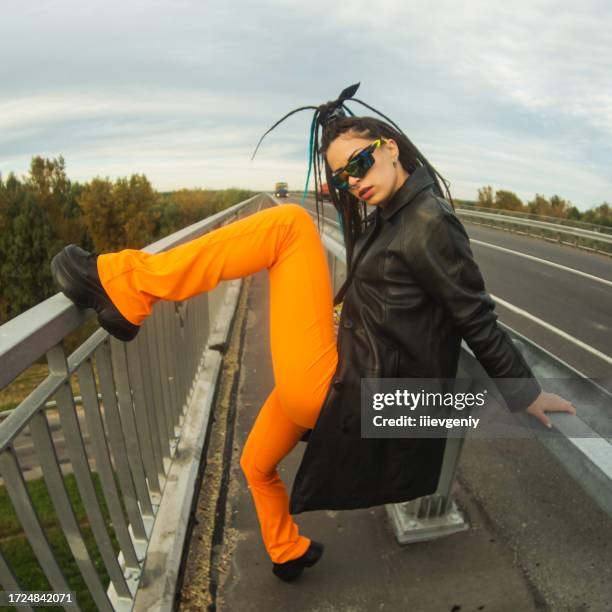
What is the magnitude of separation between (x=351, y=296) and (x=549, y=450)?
807mm

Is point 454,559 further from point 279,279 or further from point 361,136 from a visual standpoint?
point 361,136

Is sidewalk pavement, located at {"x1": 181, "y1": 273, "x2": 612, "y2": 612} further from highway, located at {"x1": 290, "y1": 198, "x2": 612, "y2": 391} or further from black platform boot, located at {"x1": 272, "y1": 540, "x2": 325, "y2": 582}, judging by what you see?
highway, located at {"x1": 290, "y1": 198, "x2": 612, "y2": 391}

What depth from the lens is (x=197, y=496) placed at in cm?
271

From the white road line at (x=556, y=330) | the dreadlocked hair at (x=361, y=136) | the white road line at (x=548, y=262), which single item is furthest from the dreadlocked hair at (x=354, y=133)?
the white road line at (x=548, y=262)

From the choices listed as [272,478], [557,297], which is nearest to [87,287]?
[272,478]

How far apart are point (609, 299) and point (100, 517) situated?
986 cm

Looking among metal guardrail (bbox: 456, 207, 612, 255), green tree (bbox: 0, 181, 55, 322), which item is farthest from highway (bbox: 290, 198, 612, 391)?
green tree (bbox: 0, 181, 55, 322)

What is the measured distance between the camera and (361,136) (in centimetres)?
193

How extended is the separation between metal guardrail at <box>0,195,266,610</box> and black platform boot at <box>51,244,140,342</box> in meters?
0.05

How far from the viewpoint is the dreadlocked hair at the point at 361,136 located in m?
1.95

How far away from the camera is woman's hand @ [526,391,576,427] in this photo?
1344 mm

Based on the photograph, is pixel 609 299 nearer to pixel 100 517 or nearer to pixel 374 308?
pixel 374 308

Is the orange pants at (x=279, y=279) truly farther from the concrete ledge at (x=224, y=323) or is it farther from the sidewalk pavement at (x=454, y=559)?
the concrete ledge at (x=224, y=323)

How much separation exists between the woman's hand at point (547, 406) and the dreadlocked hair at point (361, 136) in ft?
2.69
